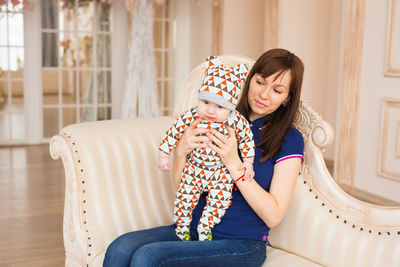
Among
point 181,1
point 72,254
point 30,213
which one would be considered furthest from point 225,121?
point 181,1

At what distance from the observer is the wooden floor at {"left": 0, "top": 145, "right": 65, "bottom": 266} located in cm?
299

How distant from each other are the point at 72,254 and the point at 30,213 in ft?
5.89

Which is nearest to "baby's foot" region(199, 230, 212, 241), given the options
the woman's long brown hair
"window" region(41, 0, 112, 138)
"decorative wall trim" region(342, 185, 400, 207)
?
the woman's long brown hair

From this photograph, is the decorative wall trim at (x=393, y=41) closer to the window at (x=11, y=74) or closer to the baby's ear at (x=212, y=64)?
the baby's ear at (x=212, y=64)

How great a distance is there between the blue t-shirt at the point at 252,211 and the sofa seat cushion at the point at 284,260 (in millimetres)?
89

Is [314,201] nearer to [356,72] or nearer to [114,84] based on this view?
[356,72]

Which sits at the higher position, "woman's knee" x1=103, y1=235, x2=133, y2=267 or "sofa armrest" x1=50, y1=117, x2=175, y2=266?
"sofa armrest" x1=50, y1=117, x2=175, y2=266

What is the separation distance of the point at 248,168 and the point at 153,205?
547 millimetres

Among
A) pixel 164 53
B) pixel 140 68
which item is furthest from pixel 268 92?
pixel 164 53

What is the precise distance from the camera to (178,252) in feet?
5.44

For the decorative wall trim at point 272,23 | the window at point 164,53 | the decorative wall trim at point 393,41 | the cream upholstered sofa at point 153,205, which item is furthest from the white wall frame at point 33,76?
the cream upholstered sofa at point 153,205

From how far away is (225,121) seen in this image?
5.81 feet

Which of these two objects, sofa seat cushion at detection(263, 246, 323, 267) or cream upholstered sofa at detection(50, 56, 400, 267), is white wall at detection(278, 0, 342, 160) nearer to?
cream upholstered sofa at detection(50, 56, 400, 267)

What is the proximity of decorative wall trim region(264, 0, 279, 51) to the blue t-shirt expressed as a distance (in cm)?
353
